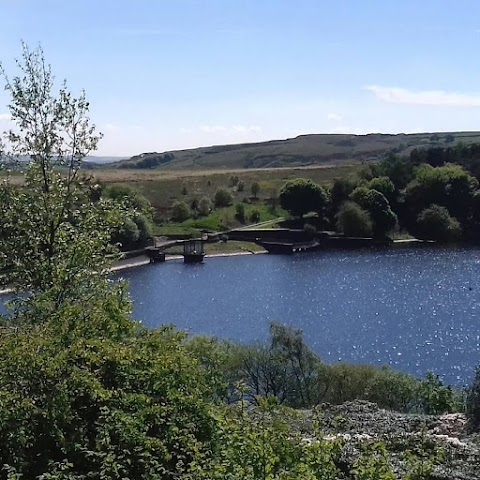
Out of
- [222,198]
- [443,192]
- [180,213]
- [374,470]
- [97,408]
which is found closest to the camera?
[374,470]

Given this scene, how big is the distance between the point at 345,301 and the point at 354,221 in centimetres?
3893

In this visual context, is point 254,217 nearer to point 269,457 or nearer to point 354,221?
point 354,221

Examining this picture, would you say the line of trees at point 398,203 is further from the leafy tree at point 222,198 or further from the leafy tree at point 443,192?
the leafy tree at point 222,198

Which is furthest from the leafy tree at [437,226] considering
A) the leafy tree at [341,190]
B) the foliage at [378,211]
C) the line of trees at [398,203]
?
the leafy tree at [341,190]

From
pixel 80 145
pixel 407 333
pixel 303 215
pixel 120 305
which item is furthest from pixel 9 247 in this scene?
pixel 303 215

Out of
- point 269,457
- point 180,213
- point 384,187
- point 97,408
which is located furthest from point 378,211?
point 269,457

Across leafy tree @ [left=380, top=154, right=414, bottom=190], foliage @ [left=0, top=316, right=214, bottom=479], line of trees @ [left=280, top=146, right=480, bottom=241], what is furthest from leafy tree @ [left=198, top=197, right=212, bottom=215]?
foliage @ [left=0, top=316, right=214, bottom=479]

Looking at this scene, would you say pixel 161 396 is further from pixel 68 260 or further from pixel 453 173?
pixel 453 173

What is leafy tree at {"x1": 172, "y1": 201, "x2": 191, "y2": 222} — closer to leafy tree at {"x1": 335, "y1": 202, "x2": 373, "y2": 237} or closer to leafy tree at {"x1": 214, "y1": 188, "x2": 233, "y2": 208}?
leafy tree at {"x1": 214, "y1": 188, "x2": 233, "y2": 208}

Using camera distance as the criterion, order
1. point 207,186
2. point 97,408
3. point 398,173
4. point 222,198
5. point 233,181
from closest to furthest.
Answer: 1. point 97,408
2. point 398,173
3. point 222,198
4. point 207,186
5. point 233,181

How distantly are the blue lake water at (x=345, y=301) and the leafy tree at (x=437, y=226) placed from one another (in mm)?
6372

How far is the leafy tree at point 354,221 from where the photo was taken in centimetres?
10506

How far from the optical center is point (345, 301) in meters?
68.3

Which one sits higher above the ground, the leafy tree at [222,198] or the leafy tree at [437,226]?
the leafy tree at [222,198]
